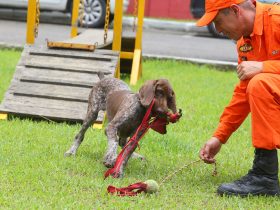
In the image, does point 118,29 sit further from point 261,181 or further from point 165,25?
point 165,25

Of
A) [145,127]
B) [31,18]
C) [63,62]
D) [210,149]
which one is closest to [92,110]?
[145,127]

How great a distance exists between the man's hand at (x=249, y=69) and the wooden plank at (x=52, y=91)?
2.77m

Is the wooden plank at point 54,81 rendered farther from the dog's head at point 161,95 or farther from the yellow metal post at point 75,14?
the dog's head at point 161,95

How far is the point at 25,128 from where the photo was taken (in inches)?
257

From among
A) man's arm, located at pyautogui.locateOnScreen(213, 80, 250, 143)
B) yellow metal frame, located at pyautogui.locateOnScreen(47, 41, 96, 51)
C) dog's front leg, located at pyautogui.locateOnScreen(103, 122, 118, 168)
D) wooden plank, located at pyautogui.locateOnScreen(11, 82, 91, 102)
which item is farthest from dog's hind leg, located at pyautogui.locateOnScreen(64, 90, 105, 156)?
yellow metal frame, located at pyautogui.locateOnScreen(47, 41, 96, 51)

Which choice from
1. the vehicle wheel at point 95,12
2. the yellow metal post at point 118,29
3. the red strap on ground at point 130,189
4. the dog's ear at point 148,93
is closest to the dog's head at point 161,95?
the dog's ear at point 148,93

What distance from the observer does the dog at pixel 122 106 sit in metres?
4.98

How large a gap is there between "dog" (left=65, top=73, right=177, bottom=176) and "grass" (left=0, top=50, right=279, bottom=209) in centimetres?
20

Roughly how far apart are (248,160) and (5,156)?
6.50 ft

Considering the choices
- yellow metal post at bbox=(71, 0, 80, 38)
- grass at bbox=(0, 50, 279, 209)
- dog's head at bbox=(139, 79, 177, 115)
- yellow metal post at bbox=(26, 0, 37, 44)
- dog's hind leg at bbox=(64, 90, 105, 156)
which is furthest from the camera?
yellow metal post at bbox=(71, 0, 80, 38)

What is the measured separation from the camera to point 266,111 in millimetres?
4551

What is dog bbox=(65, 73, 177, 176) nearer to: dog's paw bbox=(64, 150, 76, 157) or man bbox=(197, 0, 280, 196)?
dog's paw bbox=(64, 150, 76, 157)

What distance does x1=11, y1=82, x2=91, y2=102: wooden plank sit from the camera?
720 cm

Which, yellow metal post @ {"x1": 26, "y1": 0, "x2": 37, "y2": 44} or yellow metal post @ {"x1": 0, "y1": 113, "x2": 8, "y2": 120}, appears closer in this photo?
yellow metal post @ {"x1": 0, "y1": 113, "x2": 8, "y2": 120}
